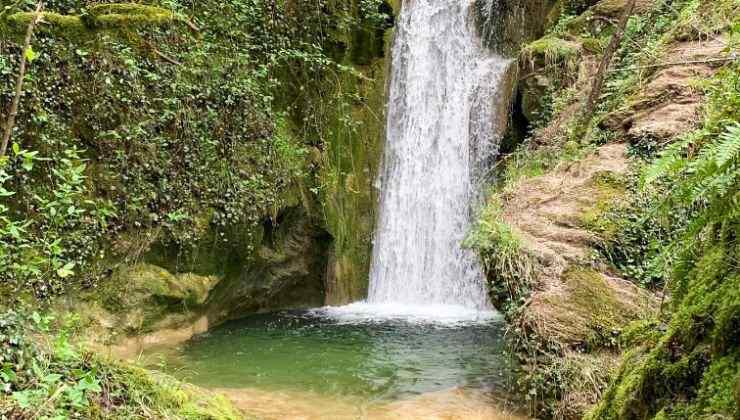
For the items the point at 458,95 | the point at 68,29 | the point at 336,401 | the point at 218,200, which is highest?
the point at 458,95

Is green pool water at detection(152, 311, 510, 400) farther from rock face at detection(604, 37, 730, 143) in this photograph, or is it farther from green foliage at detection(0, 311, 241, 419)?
rock face at detection(604, 37, 730, 143)

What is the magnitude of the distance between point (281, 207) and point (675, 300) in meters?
9.02

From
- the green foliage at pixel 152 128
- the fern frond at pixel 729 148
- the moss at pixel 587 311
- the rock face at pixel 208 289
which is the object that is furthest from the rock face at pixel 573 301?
the rock face at pixel 208 289

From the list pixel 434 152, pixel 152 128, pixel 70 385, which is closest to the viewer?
pixel 70 385

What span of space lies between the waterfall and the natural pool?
2.12 m

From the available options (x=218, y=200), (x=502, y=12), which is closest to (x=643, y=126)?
(x=218, y=200)

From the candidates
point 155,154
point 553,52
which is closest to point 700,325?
point 155,154

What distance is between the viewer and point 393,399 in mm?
6332

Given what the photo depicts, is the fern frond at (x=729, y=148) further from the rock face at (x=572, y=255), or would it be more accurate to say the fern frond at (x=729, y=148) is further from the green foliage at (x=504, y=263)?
the green foliage at (x=504, y=263)

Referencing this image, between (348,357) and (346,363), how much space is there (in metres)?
0.29

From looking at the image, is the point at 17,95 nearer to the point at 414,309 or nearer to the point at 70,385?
the point at 70,385

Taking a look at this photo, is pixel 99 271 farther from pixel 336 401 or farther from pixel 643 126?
pixel 643 126

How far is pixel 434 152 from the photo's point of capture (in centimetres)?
1334

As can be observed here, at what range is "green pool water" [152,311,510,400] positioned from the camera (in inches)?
271
